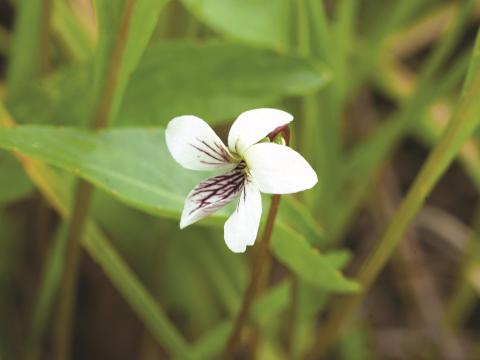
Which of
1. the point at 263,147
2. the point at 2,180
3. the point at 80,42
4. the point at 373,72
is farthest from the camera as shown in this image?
the point at 373,72

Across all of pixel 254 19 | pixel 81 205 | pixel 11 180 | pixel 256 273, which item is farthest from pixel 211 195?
pixel 254 19

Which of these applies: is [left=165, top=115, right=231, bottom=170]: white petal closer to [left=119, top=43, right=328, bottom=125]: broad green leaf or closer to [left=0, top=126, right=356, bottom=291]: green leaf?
[left=0, top=126, right=356, bottom=291]: green leaf

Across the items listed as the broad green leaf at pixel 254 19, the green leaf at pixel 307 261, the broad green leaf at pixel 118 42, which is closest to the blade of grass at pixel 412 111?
the broad green leaf at pixel 254 19

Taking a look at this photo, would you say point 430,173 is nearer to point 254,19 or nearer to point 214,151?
point 214,151

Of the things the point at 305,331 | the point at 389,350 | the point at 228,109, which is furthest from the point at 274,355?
the point at 228,109

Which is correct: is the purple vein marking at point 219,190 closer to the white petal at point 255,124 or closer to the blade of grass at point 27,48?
the white petal at point 255,124

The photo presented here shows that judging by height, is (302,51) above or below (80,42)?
above

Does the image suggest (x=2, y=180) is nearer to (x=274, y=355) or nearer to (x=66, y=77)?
(x=66, y=77)
